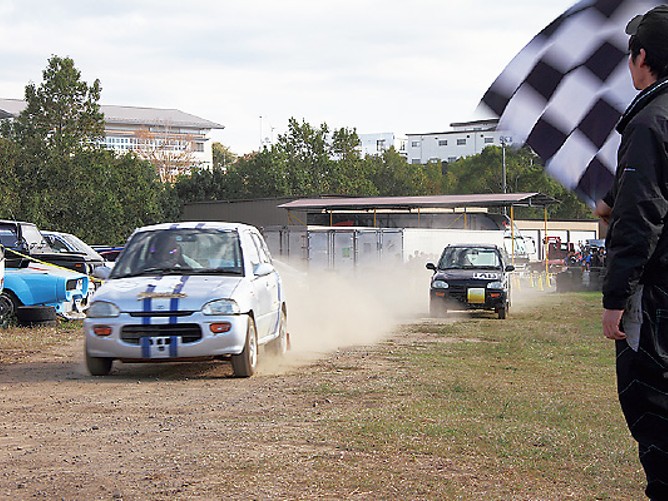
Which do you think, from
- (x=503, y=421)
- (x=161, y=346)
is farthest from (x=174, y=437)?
(x=161, y=346)

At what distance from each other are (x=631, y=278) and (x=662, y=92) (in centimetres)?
81

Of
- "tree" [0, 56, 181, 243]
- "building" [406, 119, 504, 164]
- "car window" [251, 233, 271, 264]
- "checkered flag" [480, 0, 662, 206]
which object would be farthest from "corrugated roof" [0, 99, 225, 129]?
"checkered flag" [480, 0, 662, 206]

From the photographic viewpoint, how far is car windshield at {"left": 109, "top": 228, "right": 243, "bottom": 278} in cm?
A: 1218

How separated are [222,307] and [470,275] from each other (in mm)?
12481

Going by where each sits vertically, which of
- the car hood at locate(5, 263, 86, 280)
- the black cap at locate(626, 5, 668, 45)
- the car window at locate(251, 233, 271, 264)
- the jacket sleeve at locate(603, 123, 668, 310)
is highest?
the black cap at locate(626, 5, 668, 45)

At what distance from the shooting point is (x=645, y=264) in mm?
4082

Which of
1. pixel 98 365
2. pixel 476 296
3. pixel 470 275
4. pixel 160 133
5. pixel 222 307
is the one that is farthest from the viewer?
pixel 160 133

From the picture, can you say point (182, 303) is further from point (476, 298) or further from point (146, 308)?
point (476, 298)

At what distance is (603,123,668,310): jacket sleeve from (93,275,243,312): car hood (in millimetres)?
7536

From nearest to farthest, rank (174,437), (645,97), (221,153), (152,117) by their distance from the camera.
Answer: (645,97)
(174,437)
(221,153)
(152,117)

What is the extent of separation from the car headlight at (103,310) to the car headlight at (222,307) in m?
0.99

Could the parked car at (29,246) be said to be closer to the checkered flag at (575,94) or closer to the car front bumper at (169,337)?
the car front bumper at (169,337)

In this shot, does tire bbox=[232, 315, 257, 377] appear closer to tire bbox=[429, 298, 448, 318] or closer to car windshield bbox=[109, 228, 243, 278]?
car windshield bbox=[109, 228, 243, 278]

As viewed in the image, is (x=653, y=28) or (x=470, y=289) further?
(x=470, y=289)
